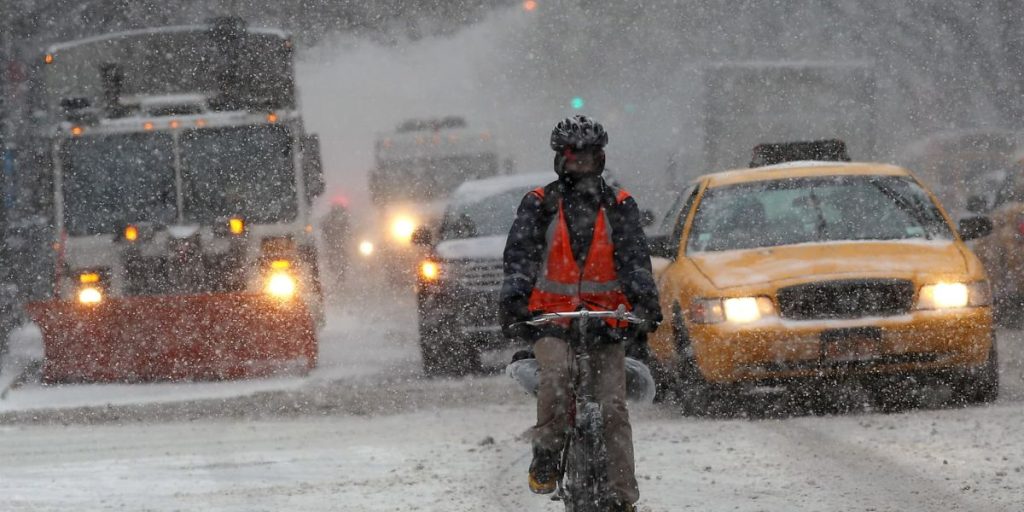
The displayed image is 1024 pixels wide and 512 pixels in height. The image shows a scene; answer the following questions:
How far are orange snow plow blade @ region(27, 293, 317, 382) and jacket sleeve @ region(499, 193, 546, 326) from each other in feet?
29.4

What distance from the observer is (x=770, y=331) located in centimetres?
1098

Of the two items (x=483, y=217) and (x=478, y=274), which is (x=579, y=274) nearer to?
(x=478, y=274)

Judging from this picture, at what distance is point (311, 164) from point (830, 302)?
686 centimetres

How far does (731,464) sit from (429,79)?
22817mm

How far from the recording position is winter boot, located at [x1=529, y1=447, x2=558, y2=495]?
21.5ft

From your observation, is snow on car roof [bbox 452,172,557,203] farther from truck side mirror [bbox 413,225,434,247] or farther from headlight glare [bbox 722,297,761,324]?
headlight glare [bbox 722,297,761,324]

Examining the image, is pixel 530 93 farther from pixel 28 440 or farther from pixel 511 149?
pixel 28 440

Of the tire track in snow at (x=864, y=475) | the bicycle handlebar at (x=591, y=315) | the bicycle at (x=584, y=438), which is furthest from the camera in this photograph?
the tire track in snow at (x=864, y=475)

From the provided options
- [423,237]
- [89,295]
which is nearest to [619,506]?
[423,237]

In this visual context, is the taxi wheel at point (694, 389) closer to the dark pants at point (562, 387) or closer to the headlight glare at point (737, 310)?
the headlight glare at point (737, 310)

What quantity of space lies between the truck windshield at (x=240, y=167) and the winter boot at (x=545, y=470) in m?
10.2

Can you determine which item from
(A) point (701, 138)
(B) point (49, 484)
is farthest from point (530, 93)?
(B) point (49, 484)

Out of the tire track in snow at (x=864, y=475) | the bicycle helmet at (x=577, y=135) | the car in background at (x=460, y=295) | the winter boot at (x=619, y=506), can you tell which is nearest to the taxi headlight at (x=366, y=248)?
the car in background at (x=460, y=295)

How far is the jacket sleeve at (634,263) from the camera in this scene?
251 inches
